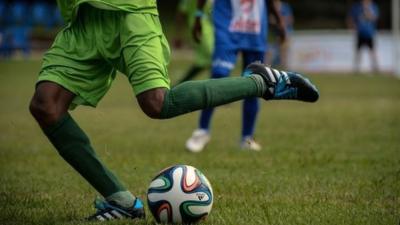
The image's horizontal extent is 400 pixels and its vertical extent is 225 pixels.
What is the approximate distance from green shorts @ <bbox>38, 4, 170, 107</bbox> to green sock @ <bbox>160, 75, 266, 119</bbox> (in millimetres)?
100

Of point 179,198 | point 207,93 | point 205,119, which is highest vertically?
point 207,93

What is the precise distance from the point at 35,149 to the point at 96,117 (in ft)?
11.4

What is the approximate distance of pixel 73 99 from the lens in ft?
14.5

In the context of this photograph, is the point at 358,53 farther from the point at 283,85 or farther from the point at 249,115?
the point at 283,85

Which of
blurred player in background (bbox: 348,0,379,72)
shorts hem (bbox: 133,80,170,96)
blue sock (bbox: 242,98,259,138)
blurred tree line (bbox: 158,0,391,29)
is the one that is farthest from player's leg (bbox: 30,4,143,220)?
blurred tree line (bbox: 158,0,391,29)

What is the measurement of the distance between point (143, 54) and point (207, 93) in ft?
1.24

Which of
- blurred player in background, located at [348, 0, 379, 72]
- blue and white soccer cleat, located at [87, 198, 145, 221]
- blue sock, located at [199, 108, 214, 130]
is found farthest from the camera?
blurred player in background, located at [348, 0, 379, 72]

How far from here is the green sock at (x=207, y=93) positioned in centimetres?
418

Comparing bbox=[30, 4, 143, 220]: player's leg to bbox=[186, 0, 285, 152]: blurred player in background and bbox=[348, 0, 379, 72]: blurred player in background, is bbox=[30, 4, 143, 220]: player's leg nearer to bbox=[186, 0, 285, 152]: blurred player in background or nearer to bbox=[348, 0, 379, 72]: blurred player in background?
bbox=[186, 0, 285, 152]: blurred player in background

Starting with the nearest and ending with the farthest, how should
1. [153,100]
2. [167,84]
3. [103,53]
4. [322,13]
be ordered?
[153,100], [167,84], [103,53], [322,13]

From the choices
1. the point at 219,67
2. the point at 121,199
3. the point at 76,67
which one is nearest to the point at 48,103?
the point at 76,67

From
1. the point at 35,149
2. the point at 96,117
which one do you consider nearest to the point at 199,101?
the point at 35,149

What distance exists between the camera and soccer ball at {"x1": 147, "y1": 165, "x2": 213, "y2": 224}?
4191 millimetres

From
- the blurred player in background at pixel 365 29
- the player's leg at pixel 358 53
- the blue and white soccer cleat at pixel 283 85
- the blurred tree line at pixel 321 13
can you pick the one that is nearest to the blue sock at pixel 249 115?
the blue and white soccer cleat at pixel 283 85
